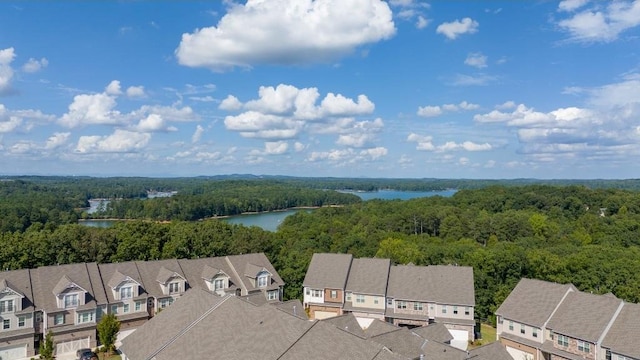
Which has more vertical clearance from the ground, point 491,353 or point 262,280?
point 262,280

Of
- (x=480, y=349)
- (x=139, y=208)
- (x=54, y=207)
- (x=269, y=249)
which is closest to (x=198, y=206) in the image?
(x=139, y=208)

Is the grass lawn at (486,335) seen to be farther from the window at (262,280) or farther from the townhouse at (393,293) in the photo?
the window at (262,280)

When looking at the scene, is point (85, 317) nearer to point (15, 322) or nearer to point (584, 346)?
point (15, 322)

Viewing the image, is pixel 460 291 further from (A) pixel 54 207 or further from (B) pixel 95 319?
(A) pixel 54 207

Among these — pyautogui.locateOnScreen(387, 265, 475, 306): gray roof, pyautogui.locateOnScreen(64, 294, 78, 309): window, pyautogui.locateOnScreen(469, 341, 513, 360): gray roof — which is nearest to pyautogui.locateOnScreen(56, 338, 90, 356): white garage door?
pyautogui.locateOnScreen(64, 294, 78, 309): window

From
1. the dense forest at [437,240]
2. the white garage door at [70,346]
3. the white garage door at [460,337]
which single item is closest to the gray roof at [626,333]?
the white garage door at [460,337]

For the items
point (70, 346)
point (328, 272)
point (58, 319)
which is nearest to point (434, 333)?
point (328, 272)
